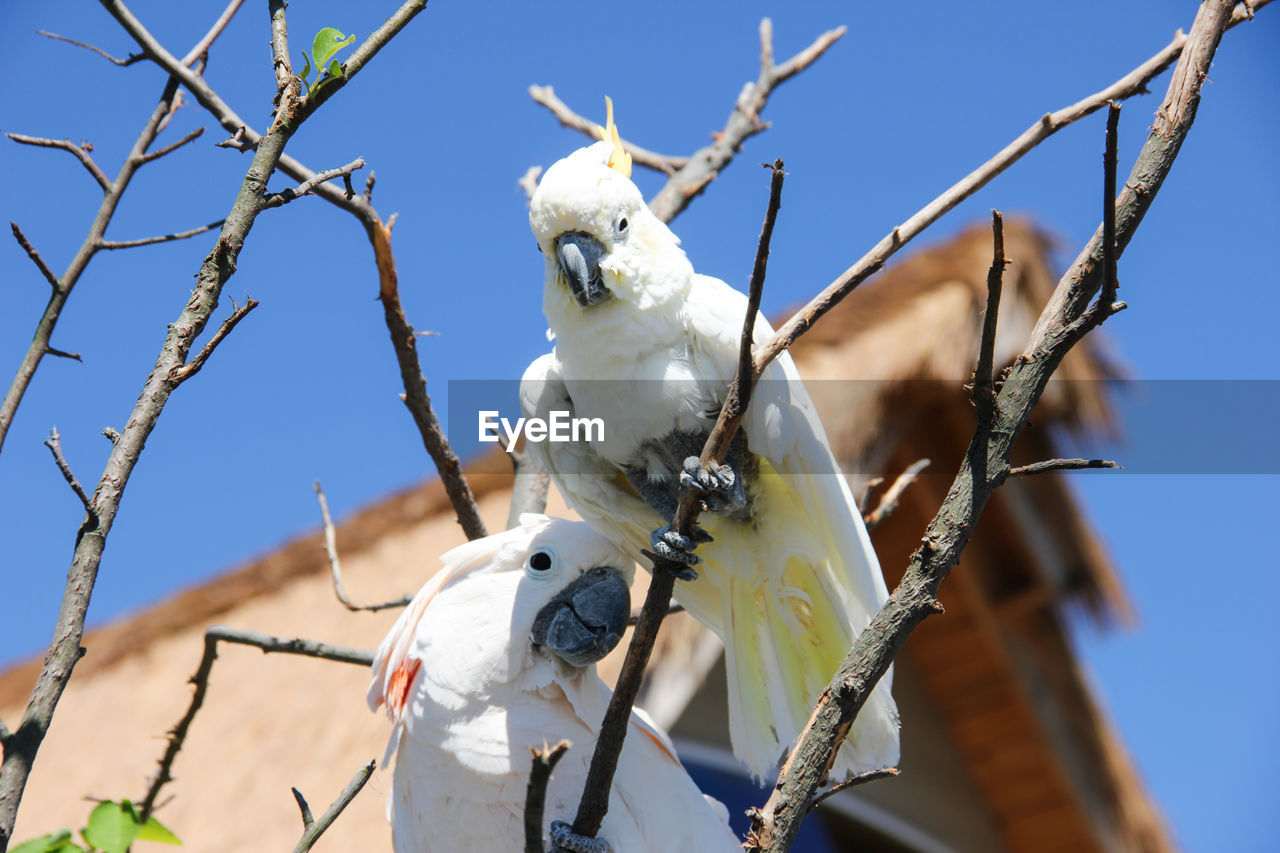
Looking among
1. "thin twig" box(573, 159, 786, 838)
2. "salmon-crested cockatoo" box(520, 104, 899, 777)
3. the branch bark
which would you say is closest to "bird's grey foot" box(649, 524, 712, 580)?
"thin twig" box(573, 159, 786, 838)

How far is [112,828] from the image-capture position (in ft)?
5.98

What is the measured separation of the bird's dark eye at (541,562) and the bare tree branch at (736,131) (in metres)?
1.61

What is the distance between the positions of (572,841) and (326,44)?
1563 mm

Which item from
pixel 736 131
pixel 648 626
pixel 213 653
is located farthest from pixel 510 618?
pixel 736 131

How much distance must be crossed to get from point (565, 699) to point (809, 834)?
3.94m

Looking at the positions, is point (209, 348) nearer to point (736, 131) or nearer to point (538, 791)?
point (538, 791)

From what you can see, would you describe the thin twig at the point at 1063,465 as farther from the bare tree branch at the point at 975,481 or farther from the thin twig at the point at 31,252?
the thin twig at the point at 31,252

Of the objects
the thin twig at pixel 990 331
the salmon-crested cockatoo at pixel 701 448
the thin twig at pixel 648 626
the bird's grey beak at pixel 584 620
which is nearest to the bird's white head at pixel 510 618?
the bird's grey beak at pixel 584 620

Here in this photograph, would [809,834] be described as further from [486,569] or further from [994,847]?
[486,569]

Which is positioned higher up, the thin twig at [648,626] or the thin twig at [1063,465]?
the thin twig at [1063,465]

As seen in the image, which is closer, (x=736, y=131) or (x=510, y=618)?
(x=510, y=618)

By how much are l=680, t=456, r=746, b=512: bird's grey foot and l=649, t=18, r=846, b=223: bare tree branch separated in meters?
1.55

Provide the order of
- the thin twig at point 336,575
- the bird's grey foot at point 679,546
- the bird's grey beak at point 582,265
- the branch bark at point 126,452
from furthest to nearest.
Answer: the thin twig at point 336,575 < the bird's grey beak at point 582,265 < the bird's grey foot at point 679,546 < the branch bark at point 126,452

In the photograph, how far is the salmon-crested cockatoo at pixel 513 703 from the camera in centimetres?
226
